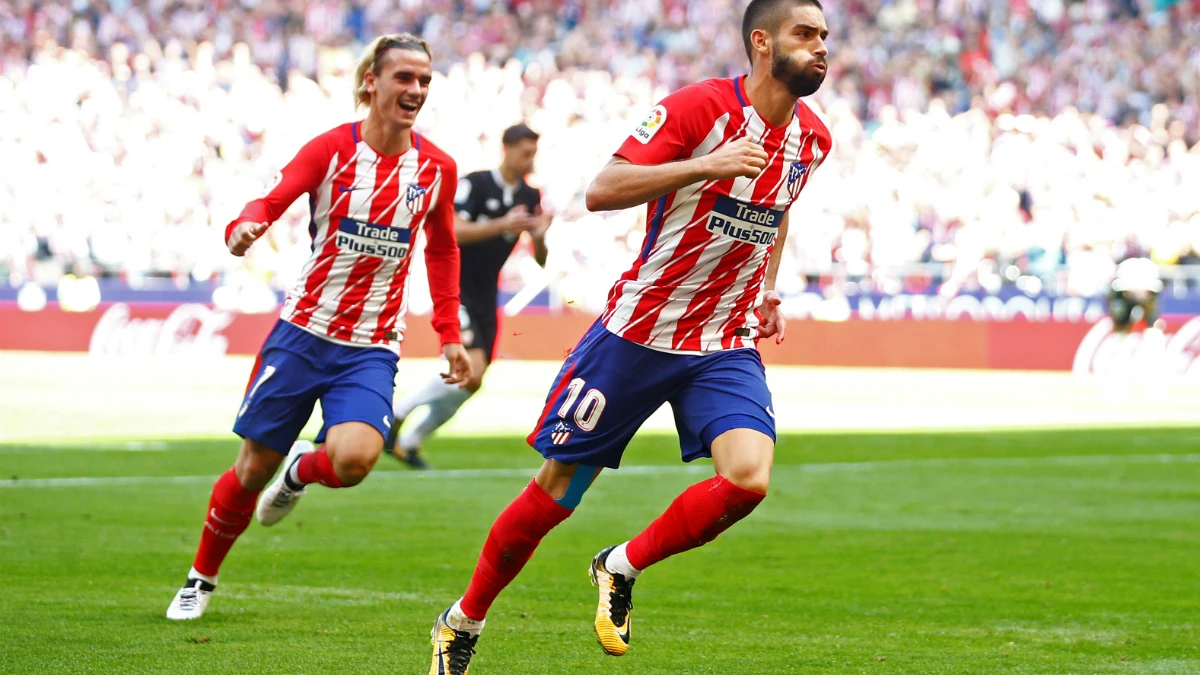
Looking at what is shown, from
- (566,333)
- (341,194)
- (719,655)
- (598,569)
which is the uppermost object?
(341,194)

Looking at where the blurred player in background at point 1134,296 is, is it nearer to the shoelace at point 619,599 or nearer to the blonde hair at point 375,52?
the blonde hair at point 375,52

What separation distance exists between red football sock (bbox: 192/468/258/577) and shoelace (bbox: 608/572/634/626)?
77.0 inches

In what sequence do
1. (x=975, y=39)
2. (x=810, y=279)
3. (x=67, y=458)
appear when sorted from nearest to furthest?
(x=67, y=458), (x=810, y=279), (x=975, y=39)

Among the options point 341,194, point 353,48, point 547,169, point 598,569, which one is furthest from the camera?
point 353,48

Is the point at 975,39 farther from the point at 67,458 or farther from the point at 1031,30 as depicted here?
the point at 67,458

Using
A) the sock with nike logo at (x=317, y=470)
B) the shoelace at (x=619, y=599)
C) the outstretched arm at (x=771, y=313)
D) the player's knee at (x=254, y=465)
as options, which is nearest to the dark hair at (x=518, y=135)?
the sock with nike logo at (x=317, y=470)

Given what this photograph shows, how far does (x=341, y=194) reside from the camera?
22.7 feet

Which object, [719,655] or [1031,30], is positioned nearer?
[719,655]

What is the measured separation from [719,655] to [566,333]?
21.0 meters

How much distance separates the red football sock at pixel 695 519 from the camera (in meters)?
5.30

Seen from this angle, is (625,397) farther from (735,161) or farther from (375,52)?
(375,52)

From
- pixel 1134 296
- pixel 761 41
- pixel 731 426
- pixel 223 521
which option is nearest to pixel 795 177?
pixel 761 41

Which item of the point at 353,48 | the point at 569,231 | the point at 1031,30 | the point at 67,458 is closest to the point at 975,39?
the point at 1031,30

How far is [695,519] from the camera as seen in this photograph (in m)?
5.35
